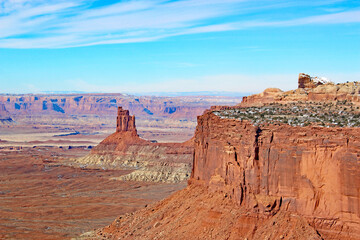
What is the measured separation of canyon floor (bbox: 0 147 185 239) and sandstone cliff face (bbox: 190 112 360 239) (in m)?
31.7

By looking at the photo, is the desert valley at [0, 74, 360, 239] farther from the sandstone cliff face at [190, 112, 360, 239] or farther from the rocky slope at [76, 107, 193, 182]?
the rocky slope at [76, 107, 193, 182]

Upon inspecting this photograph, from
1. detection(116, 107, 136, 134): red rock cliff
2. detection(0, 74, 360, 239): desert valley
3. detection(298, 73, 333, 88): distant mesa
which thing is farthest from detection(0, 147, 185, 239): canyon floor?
detection(298, 73, 333, 88): distant mesa

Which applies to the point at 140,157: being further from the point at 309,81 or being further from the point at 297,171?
the point at 297,171

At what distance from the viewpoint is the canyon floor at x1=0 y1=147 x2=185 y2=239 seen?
246 feet

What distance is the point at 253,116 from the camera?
1678 inches

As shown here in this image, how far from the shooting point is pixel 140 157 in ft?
452

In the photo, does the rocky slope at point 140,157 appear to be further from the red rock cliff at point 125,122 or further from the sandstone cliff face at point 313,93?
the sandstone cliff face at point 313,93

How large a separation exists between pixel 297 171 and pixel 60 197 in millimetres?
73461

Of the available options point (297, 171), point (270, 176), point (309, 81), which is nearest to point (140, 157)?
point (309, 81)

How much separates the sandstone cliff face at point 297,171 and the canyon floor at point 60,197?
31656 mm

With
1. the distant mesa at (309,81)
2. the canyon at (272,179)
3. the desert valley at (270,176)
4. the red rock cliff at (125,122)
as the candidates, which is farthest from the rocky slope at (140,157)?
the canyon at (272,179)

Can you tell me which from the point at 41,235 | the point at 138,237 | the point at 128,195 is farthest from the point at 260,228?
the point at 128,195

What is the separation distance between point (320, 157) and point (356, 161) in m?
2.64

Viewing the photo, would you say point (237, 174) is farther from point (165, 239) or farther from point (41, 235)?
point (41, 235)
